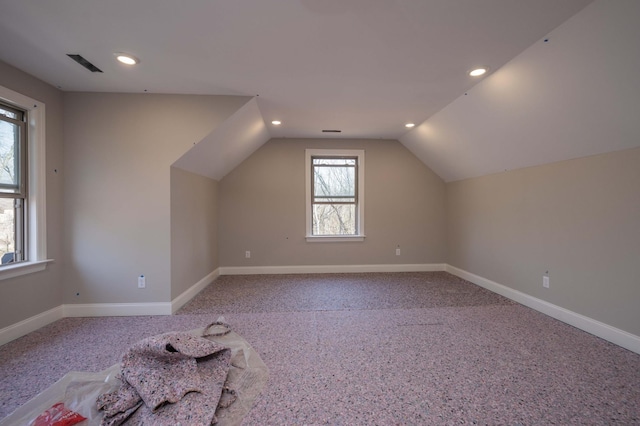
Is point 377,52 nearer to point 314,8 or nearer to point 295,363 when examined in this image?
point 314,8

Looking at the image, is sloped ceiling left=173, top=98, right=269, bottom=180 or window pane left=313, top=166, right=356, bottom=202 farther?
window pane left=313, top=166, right=356, bottom=202

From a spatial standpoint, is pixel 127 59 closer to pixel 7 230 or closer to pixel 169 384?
pixel 7 230

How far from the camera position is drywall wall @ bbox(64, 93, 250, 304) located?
2.83 metres

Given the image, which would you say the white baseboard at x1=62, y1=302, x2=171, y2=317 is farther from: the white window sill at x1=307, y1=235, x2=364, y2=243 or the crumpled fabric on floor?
the white window sill at x1=307, y1=235, x2=364, y2=243

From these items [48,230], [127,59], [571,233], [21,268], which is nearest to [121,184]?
[48,230]

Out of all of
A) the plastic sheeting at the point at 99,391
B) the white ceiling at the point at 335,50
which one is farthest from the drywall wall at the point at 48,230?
the plastic sheeting at the point at 99,391

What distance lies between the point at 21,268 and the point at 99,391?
1.59 m

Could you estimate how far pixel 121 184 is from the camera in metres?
2.86

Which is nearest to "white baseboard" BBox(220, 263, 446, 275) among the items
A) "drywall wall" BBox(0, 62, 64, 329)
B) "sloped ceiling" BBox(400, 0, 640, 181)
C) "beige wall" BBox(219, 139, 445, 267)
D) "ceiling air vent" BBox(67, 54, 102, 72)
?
"beige wall" BBox(219, 139, 445, 267)

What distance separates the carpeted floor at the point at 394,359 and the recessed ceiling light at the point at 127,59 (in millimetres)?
2376

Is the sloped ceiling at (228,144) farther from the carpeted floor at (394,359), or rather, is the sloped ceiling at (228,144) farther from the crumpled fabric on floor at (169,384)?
the crumpled fabric on floor at (169,384)

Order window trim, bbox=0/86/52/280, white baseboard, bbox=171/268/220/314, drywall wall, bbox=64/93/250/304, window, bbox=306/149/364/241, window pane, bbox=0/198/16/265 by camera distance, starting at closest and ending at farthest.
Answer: window pane, bbox=0/198/16/265
window trim, bbox=0/86/52/280
drywall wall, bbox=64/93/250/304
white baseboard, bbox=171/268/220/314
window, bbox=306/149/364/241

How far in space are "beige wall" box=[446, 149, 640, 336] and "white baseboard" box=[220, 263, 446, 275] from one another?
101 centimetres

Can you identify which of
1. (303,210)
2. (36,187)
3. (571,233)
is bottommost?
(571,233)
